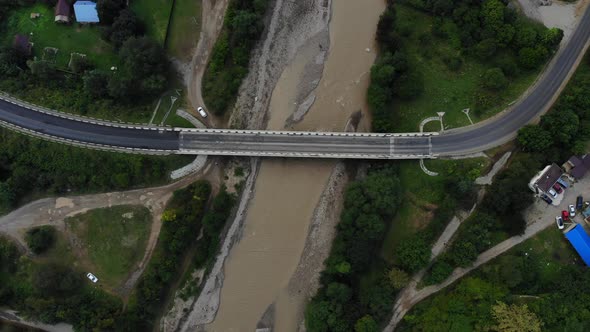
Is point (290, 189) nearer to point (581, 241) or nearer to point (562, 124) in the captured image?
point (562, 124)

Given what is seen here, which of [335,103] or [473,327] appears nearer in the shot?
[473,327]

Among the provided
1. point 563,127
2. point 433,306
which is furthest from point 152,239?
point 563,127

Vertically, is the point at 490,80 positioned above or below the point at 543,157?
above

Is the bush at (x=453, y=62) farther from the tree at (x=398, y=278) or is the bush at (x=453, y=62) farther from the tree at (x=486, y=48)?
the tree at (x=398, y=278)

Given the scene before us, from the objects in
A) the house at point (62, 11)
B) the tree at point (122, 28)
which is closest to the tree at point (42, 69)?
the house at point (62, 11)

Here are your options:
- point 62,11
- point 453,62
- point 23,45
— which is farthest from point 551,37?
point 23,45

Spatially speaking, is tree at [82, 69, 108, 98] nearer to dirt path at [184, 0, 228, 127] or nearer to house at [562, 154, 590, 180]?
dirt path at [184, 0, 228, 127]

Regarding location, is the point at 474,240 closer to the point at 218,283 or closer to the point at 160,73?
the point at 218,283
